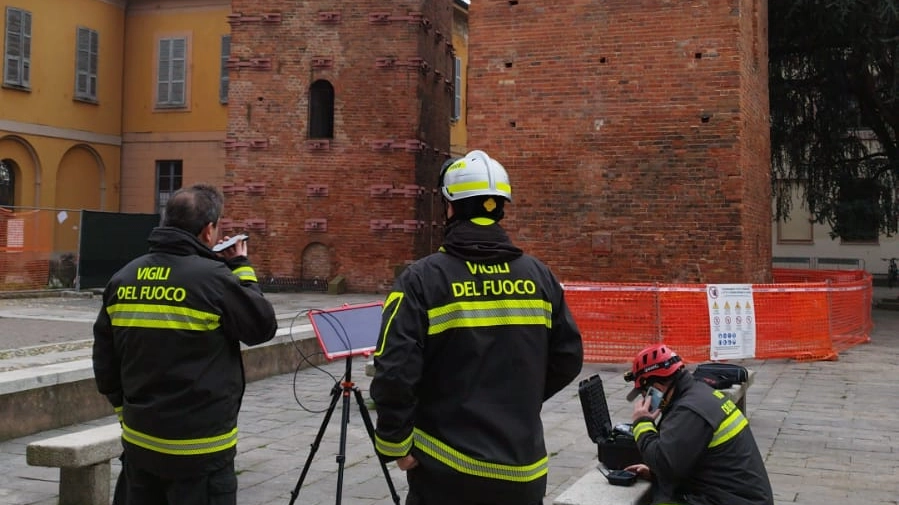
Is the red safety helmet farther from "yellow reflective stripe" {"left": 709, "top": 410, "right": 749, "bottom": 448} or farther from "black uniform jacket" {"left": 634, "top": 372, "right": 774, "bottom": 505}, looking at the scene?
"yellow reflective stripe" {"left": 709, "top": 410, "right": 749, "bottom": 448}

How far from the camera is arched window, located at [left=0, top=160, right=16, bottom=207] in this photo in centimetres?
2539

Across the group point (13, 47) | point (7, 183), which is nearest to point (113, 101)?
point (13, 47)

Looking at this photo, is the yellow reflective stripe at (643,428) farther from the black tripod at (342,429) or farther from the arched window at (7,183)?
the arched window at (7,183)

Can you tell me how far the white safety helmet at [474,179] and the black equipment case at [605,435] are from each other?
2028 millimetres

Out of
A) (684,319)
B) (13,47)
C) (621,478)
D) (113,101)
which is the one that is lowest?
(621,478)

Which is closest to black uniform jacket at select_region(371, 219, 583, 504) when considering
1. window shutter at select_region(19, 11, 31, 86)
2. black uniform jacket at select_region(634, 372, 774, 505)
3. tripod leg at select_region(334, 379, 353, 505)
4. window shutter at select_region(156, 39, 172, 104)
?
black uniform jacket at select_region(634, 372, 774, 505)

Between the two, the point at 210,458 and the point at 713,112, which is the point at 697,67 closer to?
the point at 713,112

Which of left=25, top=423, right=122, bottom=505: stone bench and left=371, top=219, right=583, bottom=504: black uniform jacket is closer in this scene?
left=371, top=219, right=583, bottom=504: black uniform jacket

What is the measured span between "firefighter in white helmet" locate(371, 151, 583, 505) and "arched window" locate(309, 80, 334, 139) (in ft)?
68.8

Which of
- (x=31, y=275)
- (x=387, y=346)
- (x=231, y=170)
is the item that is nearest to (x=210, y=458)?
(x=387, y=346)

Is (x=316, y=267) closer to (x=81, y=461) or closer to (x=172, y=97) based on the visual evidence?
(x=172, y=97)

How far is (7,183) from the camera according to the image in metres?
25.6

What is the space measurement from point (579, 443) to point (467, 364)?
14.7 ft

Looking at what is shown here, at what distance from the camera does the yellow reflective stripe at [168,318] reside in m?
3.34
